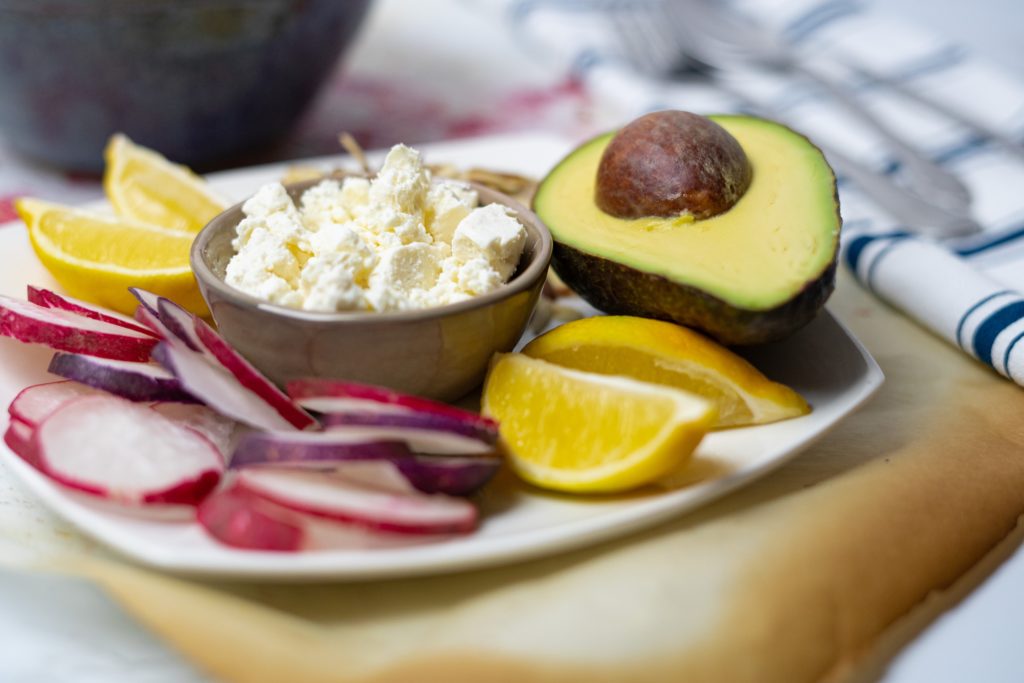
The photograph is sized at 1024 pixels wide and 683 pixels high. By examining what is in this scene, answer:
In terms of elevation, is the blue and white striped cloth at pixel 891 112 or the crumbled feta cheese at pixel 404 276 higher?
the crumbled feta cheese at pixel 404 276

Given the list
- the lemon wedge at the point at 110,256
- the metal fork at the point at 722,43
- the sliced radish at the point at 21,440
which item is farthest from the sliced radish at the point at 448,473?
the metal fork at the point at 722,43

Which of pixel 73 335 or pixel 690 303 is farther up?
pixel 690 303

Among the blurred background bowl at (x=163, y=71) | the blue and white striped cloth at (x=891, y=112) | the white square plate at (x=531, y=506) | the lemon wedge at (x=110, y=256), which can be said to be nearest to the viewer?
the white square plate at (x=531, y=506)

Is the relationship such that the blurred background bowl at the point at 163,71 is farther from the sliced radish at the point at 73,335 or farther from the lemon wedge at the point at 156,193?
the sliced radish at the point at 73,335

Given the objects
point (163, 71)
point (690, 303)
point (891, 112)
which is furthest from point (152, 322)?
point (891, 112)

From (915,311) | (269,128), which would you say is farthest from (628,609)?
(269,128)

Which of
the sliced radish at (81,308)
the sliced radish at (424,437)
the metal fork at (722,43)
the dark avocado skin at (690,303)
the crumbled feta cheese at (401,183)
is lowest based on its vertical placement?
the metal fork at (722,43)

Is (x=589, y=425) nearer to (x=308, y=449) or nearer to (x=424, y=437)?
(x=424, y=437)

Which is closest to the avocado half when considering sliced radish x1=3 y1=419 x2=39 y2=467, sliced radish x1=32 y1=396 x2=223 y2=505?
sliced radish x1=32 y1=396 x2=223 y2=505
